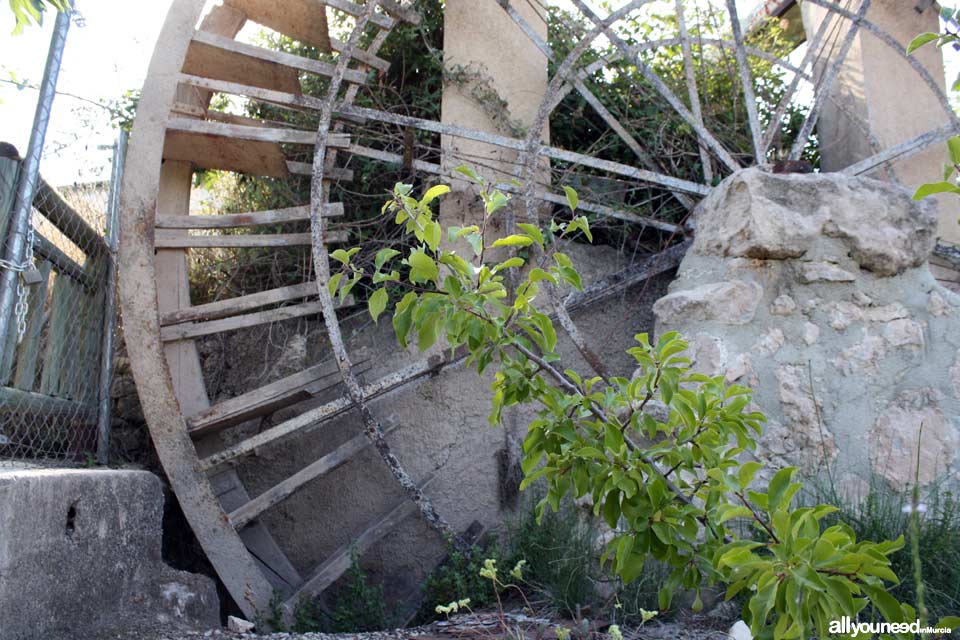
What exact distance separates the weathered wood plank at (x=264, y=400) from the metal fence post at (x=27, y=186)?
46.6 inches

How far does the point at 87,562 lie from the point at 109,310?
6.26 ft

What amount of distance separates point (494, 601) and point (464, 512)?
86 centimetres

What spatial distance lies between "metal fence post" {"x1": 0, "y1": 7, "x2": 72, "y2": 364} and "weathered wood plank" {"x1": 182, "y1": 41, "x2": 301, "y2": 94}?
1.13m

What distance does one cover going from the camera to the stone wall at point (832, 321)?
12.4ft

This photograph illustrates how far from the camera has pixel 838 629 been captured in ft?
5.71

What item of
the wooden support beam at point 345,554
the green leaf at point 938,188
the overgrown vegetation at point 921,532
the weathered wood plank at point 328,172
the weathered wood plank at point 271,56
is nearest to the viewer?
the green leaf at point 938,188

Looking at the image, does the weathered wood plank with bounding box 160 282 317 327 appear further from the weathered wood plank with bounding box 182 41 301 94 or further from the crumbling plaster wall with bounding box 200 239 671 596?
the weathered wood plank with bounding box 182 41 301 94

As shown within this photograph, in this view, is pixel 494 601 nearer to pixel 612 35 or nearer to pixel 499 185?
pixel 499 185

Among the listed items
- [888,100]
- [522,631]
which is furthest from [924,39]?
[888,100]

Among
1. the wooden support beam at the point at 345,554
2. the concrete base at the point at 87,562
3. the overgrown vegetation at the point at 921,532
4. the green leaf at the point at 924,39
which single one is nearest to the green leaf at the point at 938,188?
the green leaf at the point at 924,39

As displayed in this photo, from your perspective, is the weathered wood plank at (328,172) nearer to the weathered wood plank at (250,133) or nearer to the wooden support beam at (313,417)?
the weathered wood plank at (250,133)

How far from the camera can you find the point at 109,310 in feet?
14.9

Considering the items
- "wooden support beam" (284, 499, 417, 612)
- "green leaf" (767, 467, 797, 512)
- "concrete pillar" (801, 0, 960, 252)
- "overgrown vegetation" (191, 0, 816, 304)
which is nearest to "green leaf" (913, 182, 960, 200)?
"green leaf" (767, 467, 797, 512)

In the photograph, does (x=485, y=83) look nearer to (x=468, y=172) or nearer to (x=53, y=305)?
(x=53, y=305)
